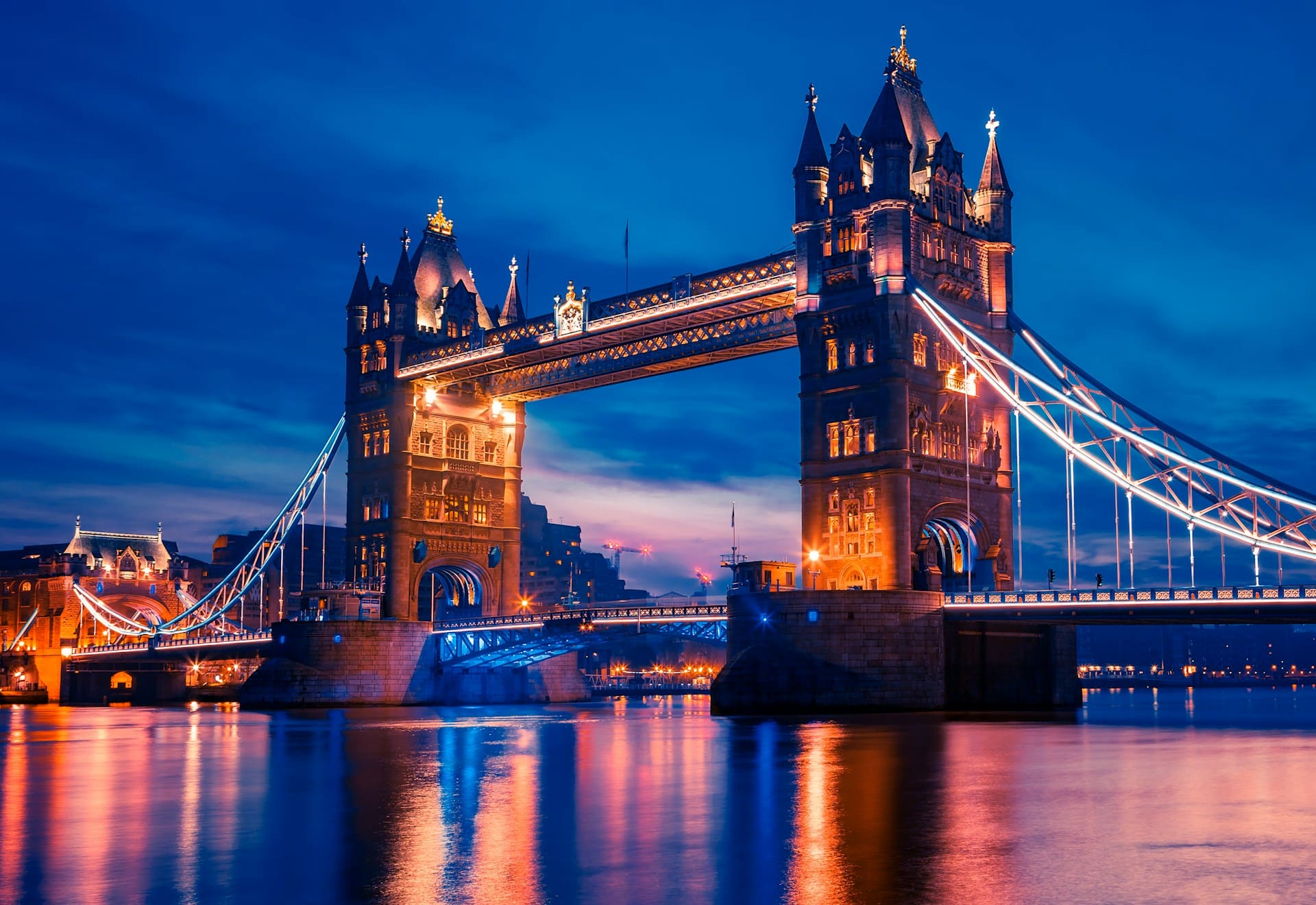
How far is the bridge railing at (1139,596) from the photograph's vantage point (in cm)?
5831

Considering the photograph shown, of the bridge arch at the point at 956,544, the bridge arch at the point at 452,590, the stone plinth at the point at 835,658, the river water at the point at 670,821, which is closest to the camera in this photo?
the river water at the point at 670,821

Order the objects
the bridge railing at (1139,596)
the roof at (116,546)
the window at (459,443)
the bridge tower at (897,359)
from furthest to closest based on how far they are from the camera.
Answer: the roof at (116,546) → the window at (459,443) → the bridge tower at (897,359) → the bridge railing at (1139,596)

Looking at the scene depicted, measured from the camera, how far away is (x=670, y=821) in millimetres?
23672

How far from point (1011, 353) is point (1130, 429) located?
1205cm

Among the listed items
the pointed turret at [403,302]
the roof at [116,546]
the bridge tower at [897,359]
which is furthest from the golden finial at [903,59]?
the roof at [116,546]

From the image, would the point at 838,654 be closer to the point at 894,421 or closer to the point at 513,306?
the point at 894,421

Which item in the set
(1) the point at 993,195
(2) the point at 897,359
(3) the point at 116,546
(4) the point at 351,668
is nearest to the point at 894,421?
(2) the point at 897,359

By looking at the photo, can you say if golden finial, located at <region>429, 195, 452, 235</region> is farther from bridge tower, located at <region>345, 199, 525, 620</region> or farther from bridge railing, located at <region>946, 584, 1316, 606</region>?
bridge railing, located at <region>946, 584, 1316, 606</region>

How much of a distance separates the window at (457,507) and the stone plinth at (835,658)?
39.4m

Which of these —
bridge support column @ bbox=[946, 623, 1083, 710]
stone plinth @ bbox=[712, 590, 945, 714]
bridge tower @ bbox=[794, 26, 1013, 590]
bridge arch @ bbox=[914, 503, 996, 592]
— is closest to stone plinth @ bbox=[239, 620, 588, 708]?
bridge tower @ bbox=[794, 26, 1013, 590]

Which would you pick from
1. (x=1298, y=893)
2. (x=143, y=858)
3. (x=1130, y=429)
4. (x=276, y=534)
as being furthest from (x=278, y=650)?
(x=1298, y=893)

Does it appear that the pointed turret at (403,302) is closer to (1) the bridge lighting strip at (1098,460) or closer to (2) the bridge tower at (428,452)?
(2) the bridge tower at (428,452)

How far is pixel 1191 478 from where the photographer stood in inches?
2480

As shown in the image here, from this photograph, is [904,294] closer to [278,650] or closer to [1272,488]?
[1272,488]
